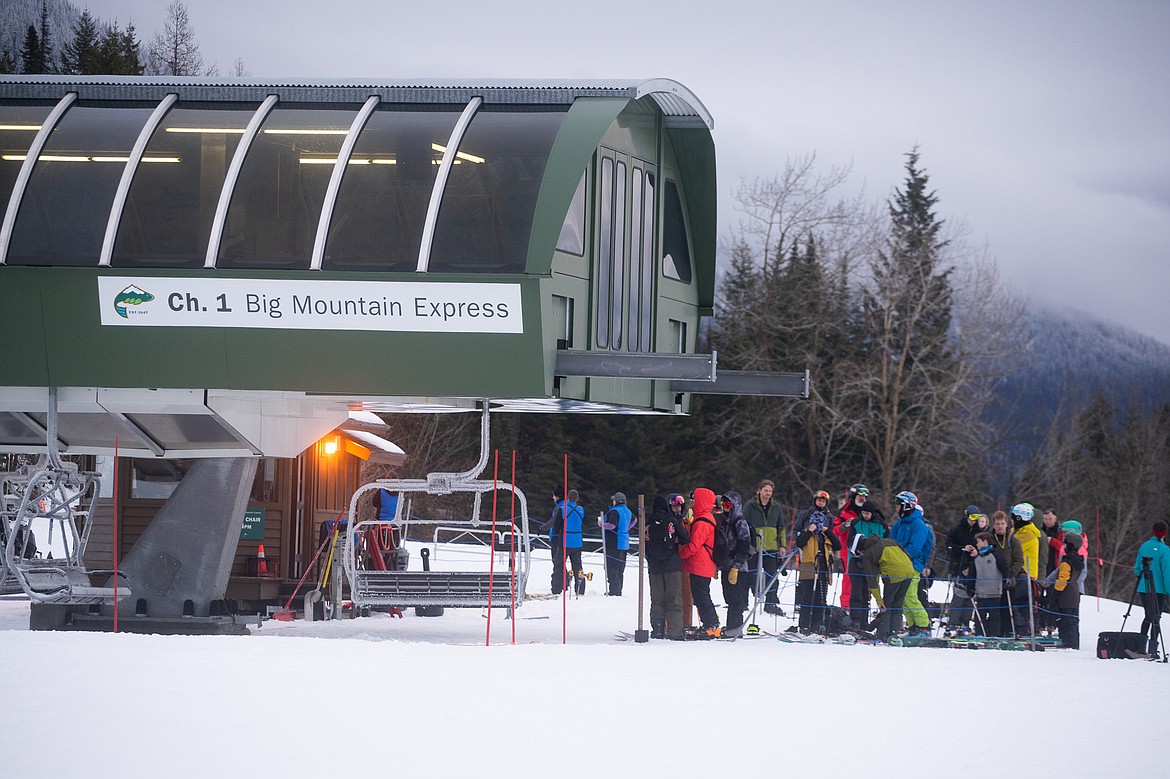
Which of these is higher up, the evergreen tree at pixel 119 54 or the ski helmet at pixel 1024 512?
the evergreen tree at pixel 119 54

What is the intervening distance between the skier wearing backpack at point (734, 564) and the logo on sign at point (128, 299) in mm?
6231

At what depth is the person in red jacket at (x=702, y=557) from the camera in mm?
14586

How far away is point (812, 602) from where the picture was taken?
1608cm

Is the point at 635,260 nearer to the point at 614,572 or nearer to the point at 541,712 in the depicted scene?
the point at 541,712

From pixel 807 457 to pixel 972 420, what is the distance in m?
7.24

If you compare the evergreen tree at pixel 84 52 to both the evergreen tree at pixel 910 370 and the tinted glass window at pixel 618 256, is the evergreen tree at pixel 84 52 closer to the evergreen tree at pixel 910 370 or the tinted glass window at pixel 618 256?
the evergreen tree at pixel 910 370

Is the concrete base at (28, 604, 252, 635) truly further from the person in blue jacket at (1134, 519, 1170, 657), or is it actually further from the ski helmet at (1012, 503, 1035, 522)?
the person in blue jacket at (1134, 519, 1170, 657)

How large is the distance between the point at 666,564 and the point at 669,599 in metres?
0.40

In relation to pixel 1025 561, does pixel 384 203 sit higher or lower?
higher

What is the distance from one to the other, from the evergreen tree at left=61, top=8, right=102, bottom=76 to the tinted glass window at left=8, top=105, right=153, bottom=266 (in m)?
50.5

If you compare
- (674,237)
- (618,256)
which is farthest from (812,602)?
(618,256)

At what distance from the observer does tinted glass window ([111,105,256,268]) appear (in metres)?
13.1

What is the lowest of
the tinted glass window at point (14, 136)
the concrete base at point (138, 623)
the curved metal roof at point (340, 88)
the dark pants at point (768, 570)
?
the concrete base at point (138, 623)

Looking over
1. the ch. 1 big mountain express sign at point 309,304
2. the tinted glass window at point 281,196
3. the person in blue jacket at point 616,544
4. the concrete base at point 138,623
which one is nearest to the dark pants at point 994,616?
the ch. 1 big mountain express sign at point 309,304
